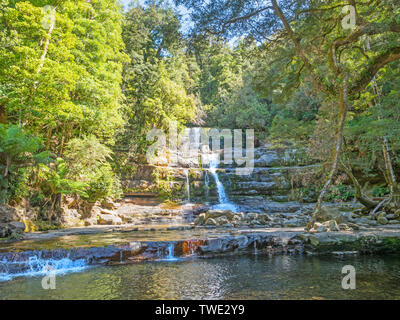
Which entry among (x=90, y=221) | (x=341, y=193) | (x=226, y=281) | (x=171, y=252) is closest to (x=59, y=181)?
(x=90, y=221)

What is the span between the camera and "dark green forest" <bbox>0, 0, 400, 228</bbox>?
24.1ft

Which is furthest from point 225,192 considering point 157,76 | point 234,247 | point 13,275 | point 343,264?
point 13,275

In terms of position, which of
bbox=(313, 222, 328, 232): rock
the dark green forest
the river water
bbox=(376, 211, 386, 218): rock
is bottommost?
the river water

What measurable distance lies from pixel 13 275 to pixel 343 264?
6.50 metres

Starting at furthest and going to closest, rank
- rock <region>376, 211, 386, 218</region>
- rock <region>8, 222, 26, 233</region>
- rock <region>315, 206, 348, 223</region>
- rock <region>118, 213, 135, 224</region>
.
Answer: rock <region>118, 213, 135, 224</region> < rock <region>376, 211, 386, 218</region> < rock <region>315, 206, 348, 223</region> < rock <region>8, 222, 26, 233</region>

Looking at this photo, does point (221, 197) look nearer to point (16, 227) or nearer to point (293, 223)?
point (293, 223)

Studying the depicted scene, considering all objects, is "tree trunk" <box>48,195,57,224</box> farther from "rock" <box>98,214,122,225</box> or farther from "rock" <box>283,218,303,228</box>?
"rock" <box>283,218,303,228</box>

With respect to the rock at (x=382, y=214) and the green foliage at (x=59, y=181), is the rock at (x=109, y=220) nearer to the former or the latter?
the green foliage at (x=59, y=181)

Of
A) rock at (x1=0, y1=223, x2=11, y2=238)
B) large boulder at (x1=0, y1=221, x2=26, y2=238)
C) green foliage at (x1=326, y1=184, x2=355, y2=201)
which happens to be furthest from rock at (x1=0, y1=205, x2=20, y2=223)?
green foliage at (x1=326, y1=184, x2=355, y2=201)

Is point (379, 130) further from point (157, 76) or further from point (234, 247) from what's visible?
point (157, 76)

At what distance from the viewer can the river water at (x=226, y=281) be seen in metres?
3.79

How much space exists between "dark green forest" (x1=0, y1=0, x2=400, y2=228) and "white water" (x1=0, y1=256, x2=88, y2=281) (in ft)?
15.1

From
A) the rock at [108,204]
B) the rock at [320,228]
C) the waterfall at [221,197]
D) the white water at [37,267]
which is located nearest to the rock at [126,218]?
the rock at [108,204]

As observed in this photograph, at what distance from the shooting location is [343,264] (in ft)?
17.9
